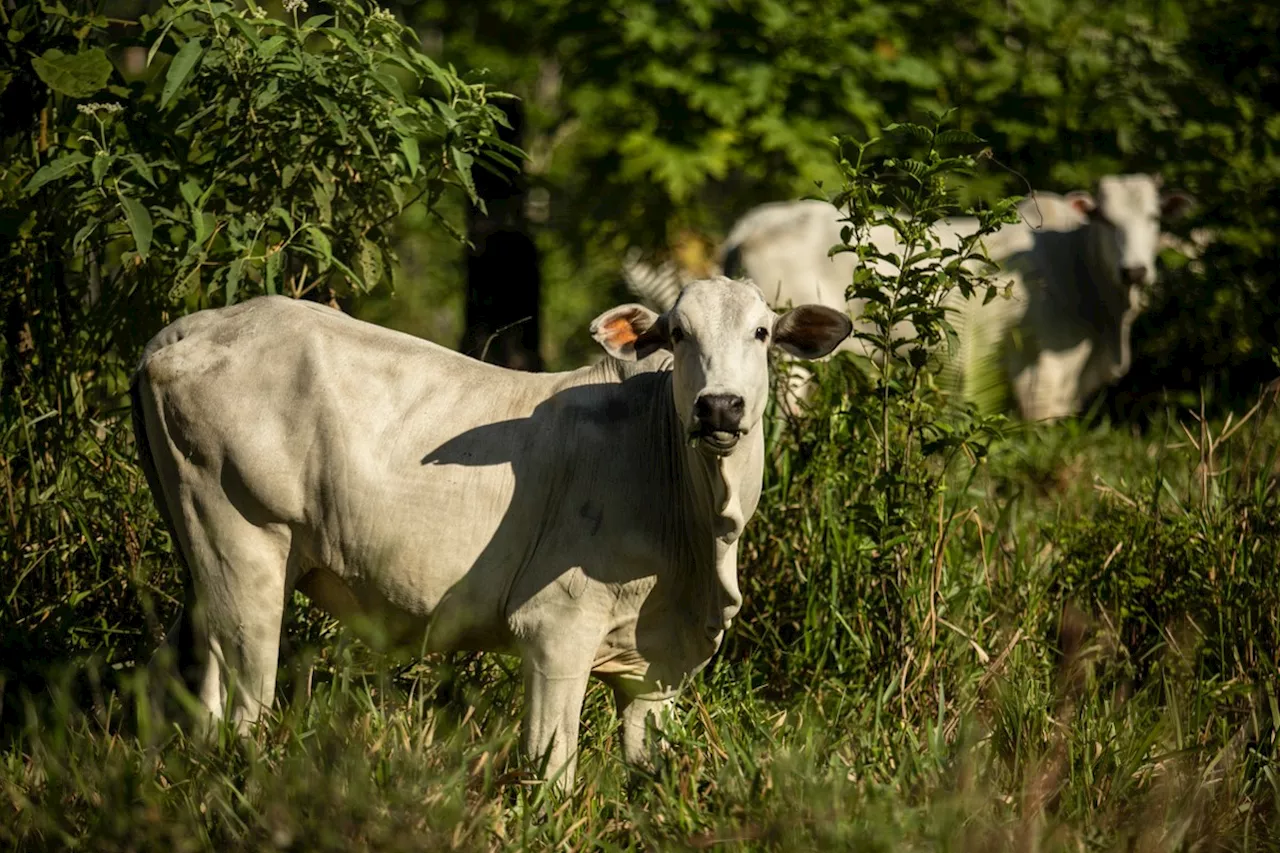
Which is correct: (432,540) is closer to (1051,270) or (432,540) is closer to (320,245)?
(320,245)

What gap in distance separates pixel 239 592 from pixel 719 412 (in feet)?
5.19

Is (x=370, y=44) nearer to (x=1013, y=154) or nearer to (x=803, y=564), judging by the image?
(x=803, y=564)

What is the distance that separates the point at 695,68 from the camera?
30.2ft

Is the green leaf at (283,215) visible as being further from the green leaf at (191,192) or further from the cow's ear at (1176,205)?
the cow's ear at (1176,205)

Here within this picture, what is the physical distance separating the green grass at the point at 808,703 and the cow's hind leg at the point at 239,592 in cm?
19

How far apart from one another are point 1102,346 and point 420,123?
511cm

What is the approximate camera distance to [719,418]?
3.75 meters

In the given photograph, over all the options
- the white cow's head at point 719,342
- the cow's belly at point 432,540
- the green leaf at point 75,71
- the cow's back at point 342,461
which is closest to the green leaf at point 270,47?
the green leaf at point 75,71

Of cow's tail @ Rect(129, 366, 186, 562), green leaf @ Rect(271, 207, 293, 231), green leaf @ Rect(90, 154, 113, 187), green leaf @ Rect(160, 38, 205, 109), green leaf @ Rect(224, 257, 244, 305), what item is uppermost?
green leaf @ Rect(160, 38, 205, 109)

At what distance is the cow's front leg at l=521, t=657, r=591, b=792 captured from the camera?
4.16 metres

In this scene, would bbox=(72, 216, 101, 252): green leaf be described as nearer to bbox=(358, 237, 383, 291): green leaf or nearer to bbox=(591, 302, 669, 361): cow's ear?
bbox=(358, 237, 383, 291): green leaf

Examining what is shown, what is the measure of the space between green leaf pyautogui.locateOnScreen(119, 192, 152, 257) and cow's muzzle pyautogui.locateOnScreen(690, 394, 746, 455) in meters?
1.99

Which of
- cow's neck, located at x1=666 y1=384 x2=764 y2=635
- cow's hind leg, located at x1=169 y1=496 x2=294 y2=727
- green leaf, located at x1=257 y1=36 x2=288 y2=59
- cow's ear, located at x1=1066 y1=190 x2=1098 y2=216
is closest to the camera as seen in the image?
cow's neck, located at x1=666 y1=384 x2=764 y2=635

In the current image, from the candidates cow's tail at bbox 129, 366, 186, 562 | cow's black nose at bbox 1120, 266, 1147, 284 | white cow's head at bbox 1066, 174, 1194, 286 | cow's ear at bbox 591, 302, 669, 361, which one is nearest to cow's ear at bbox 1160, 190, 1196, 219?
white cow's head at bbox 1066, 174, 1194, 286
